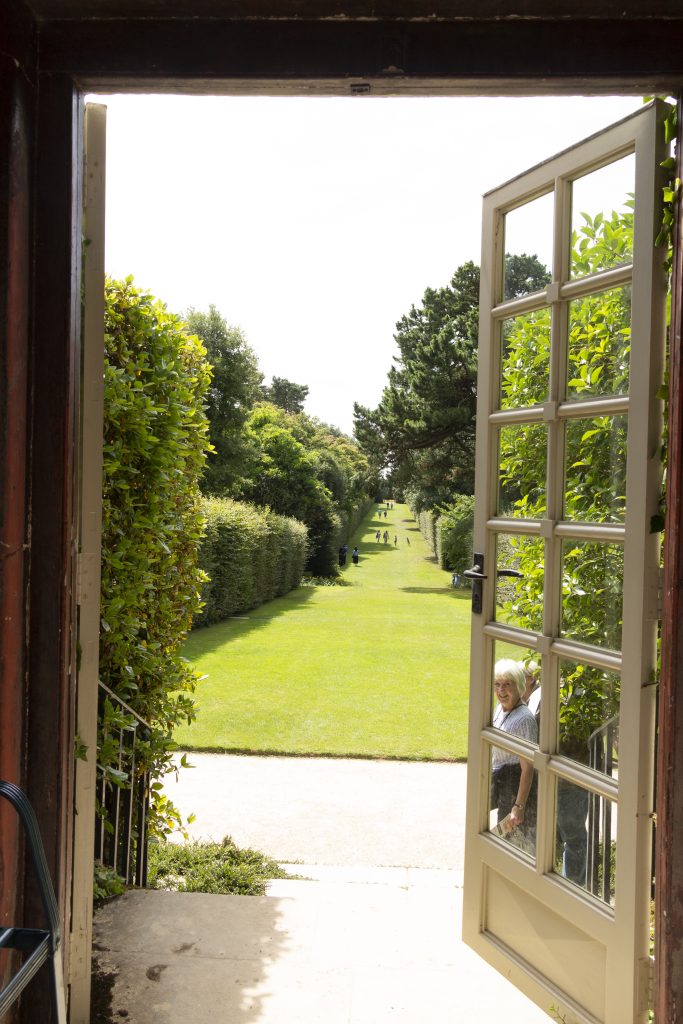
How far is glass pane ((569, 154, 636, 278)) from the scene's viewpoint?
2.34 m

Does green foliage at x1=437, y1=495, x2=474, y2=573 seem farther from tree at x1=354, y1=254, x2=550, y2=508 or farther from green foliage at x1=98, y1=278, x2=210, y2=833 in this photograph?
green foliage at x1=98, y1=278, x2=210, y2=833

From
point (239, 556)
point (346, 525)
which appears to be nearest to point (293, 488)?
point (239, 556)

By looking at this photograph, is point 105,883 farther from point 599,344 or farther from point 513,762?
point 599,344

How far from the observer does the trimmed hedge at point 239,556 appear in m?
12.2

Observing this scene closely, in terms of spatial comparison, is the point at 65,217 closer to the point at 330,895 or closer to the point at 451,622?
the point at 330,895

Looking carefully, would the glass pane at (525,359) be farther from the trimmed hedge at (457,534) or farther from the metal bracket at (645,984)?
the trimmed hedge at (457,534)

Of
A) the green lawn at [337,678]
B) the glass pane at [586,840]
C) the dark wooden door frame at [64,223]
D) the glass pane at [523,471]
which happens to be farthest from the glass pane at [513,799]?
the green lawn at [337,678]

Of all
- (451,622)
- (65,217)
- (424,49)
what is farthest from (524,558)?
(451,622)

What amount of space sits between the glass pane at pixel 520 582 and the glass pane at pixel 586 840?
527 millimetres

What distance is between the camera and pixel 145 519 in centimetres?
→ 330

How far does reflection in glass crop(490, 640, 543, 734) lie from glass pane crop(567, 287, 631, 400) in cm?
85

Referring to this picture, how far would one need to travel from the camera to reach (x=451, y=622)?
14.3 meters

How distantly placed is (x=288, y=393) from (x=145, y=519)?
6418 cm

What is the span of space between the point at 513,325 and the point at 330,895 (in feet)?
8.25
